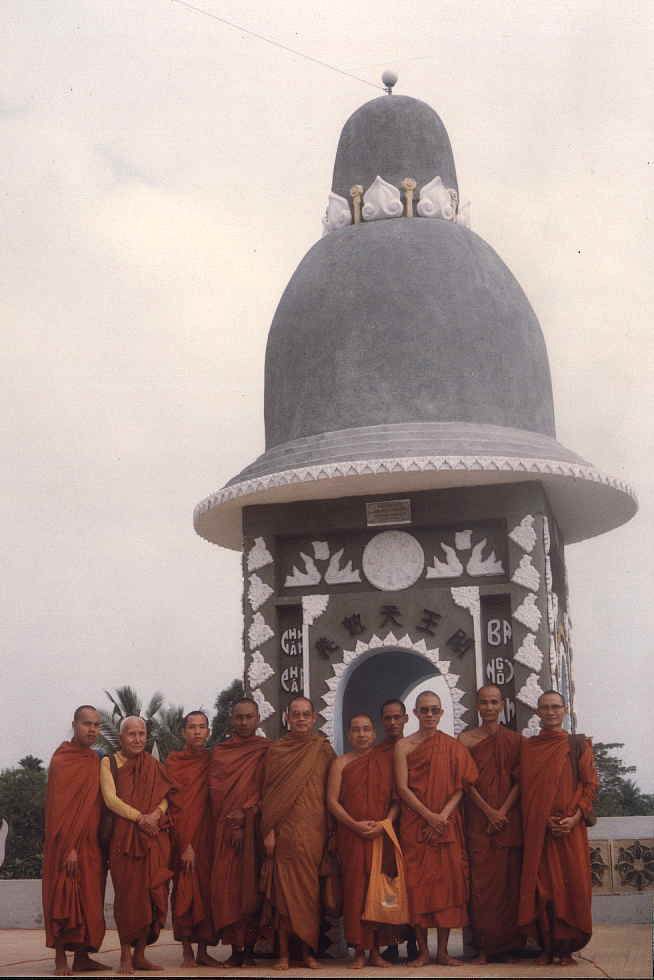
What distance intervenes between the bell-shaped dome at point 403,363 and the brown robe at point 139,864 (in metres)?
3.47

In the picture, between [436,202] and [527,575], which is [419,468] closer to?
[527,575]

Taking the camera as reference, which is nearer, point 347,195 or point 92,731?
point 92,731

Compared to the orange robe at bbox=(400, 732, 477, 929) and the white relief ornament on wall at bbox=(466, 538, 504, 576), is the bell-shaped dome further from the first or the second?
the orange robe at bbox=(400, 732, 477, 929)

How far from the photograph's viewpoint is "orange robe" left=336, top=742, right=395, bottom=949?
33.8ft

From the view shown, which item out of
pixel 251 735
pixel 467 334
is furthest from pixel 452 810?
pixel 467 334

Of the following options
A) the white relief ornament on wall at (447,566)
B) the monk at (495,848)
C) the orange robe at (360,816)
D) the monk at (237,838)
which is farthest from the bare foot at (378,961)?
the white relief ornament on wall at (447,566)

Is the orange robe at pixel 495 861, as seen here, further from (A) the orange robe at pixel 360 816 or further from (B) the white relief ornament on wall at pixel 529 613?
(B) the white relief ornament on wall at pixel 529 613

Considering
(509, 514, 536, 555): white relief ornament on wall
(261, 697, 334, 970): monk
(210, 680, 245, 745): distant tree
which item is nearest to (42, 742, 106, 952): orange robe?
(261, 697, 334, 970): monk

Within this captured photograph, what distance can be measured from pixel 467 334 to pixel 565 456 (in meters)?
1.73

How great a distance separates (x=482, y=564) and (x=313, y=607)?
1773 millimetres

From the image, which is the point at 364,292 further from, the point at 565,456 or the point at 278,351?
Result: the point at 565,456

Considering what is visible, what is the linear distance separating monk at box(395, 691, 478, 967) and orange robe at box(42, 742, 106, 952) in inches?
97.9

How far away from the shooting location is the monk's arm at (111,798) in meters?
10.4

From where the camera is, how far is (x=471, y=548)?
12.9m
